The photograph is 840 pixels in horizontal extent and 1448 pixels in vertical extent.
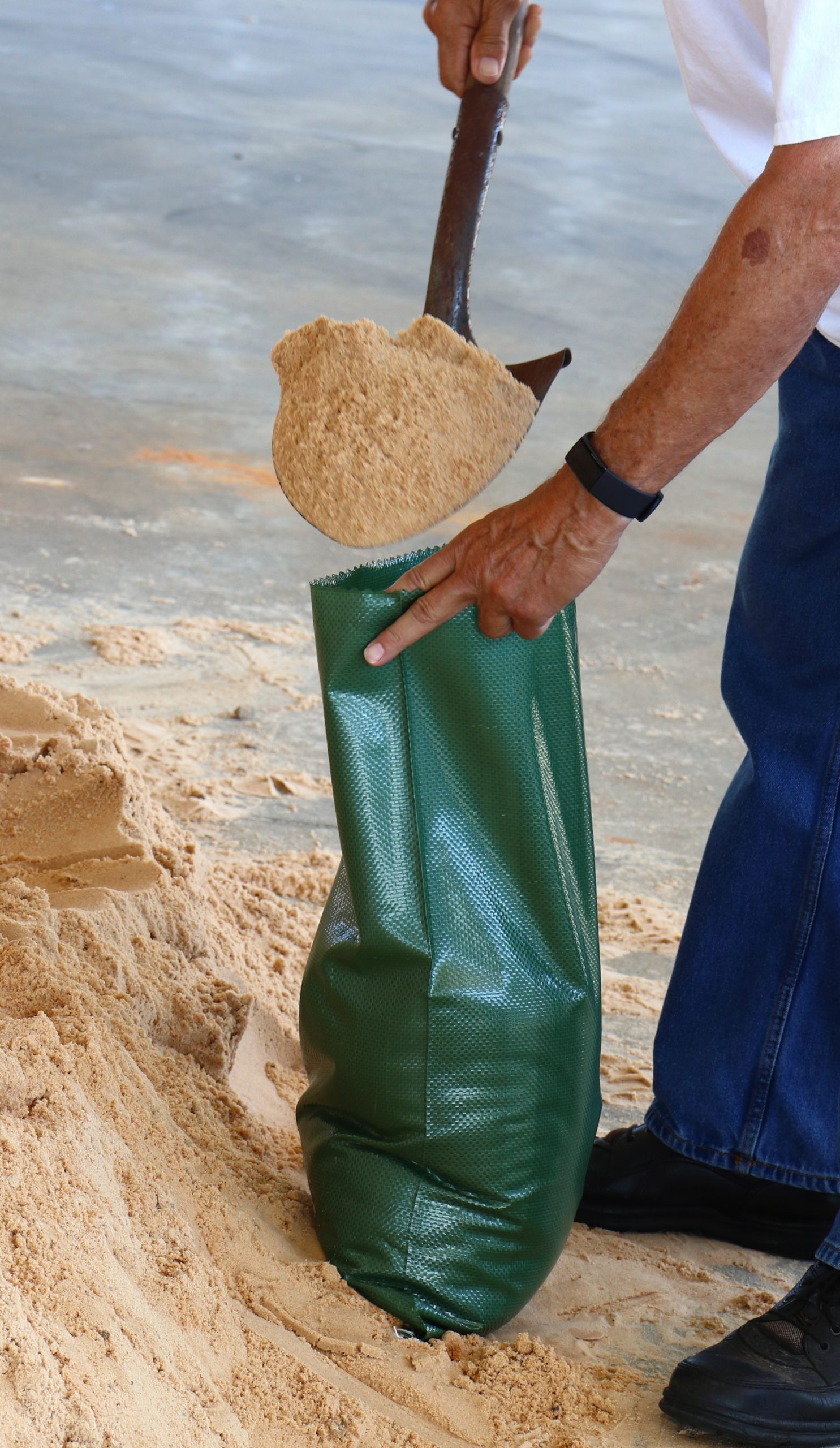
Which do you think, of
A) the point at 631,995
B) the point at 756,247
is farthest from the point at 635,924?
the point at 756,247

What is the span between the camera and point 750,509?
4.59 m

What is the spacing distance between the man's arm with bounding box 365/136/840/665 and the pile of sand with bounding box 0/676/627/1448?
1.75ft

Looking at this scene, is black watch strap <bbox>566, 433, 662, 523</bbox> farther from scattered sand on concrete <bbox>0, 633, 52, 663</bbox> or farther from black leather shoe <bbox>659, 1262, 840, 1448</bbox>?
scattered sand on concrete <bbox>0, 633, 52, 663</bbox>

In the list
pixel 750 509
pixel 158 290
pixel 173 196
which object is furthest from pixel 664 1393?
pixel 173 196

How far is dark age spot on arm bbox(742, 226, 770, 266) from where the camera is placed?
111cm

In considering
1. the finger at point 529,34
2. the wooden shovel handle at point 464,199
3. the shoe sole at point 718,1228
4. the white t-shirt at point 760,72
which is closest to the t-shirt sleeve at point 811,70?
the white t-shirt at point 760,72

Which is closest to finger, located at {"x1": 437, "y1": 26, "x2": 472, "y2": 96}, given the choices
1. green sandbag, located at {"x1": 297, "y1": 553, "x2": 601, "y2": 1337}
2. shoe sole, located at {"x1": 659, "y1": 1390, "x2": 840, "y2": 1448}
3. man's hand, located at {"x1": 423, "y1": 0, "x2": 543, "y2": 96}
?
man's hand, located at {"x1": 423, "y1": 0, "x2": 543, "y2": 96}

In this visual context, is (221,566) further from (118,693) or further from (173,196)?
(173,196)

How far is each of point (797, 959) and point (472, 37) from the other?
1202mm

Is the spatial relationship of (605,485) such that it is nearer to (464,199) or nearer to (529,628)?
(529,628)

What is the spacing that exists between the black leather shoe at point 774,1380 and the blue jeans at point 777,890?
0.81 feet

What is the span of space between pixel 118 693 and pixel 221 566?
768 mm

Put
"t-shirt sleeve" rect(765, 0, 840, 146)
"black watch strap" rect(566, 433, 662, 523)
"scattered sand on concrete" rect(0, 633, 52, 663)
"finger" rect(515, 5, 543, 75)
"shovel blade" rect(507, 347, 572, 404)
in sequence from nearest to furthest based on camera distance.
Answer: "t-shirt sleeve" rect(765, 0, 840, 146) < "black watch strap" rect(566, 433, 662, 523) < "shovel blade" rect(507, 347, 572, 404) < "finger" rect(515, 5, 543, 75) < "scattered sand on concrete" rect(0, 633, 52, 663)

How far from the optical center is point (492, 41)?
171 centimetres
